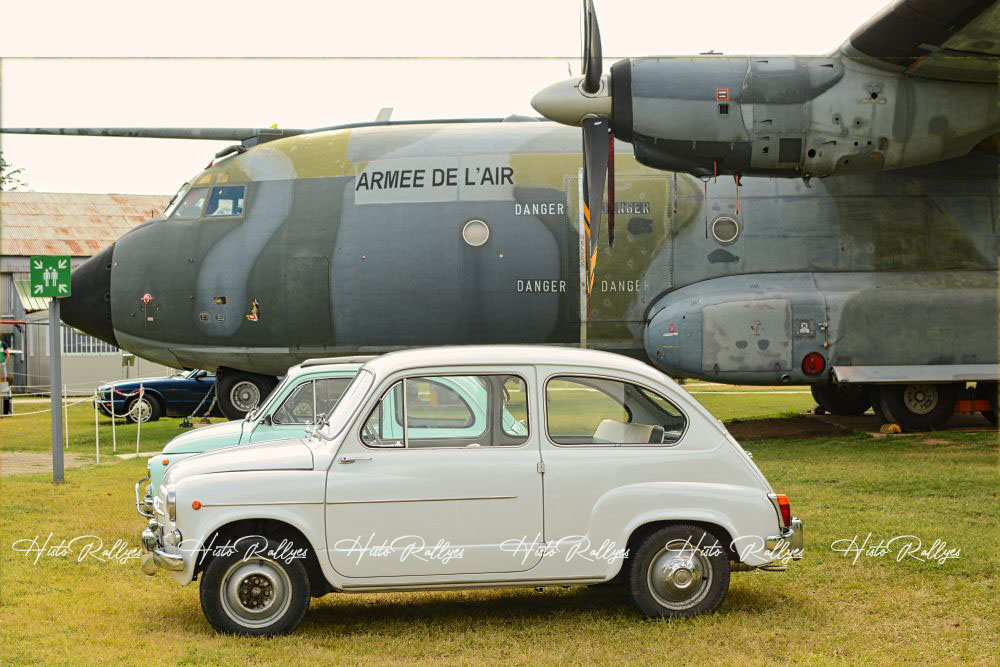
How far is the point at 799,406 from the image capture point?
1086 inches

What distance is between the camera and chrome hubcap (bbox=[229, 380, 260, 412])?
19688 millimetres

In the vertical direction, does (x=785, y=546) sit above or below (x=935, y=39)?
below

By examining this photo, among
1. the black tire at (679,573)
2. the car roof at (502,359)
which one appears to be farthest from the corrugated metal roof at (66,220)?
the black tire at (679,573)

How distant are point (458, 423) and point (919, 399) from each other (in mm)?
12495

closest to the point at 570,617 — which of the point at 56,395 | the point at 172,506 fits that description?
the point at 172,506

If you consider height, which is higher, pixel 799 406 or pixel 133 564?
pixel 133 564

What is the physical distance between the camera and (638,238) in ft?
58.1

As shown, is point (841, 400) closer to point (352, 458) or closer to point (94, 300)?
point (94, 300)

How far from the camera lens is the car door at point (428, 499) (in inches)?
270

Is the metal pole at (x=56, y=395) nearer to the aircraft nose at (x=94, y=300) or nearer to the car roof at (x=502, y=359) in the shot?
the aircraft nose at (x=94, y=300)

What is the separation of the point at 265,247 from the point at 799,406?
50.3 feet

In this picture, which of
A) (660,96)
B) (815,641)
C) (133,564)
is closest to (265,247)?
(660,96)

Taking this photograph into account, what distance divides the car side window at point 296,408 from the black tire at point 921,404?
10.9 metres

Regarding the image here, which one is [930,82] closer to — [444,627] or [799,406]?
[444,627]
